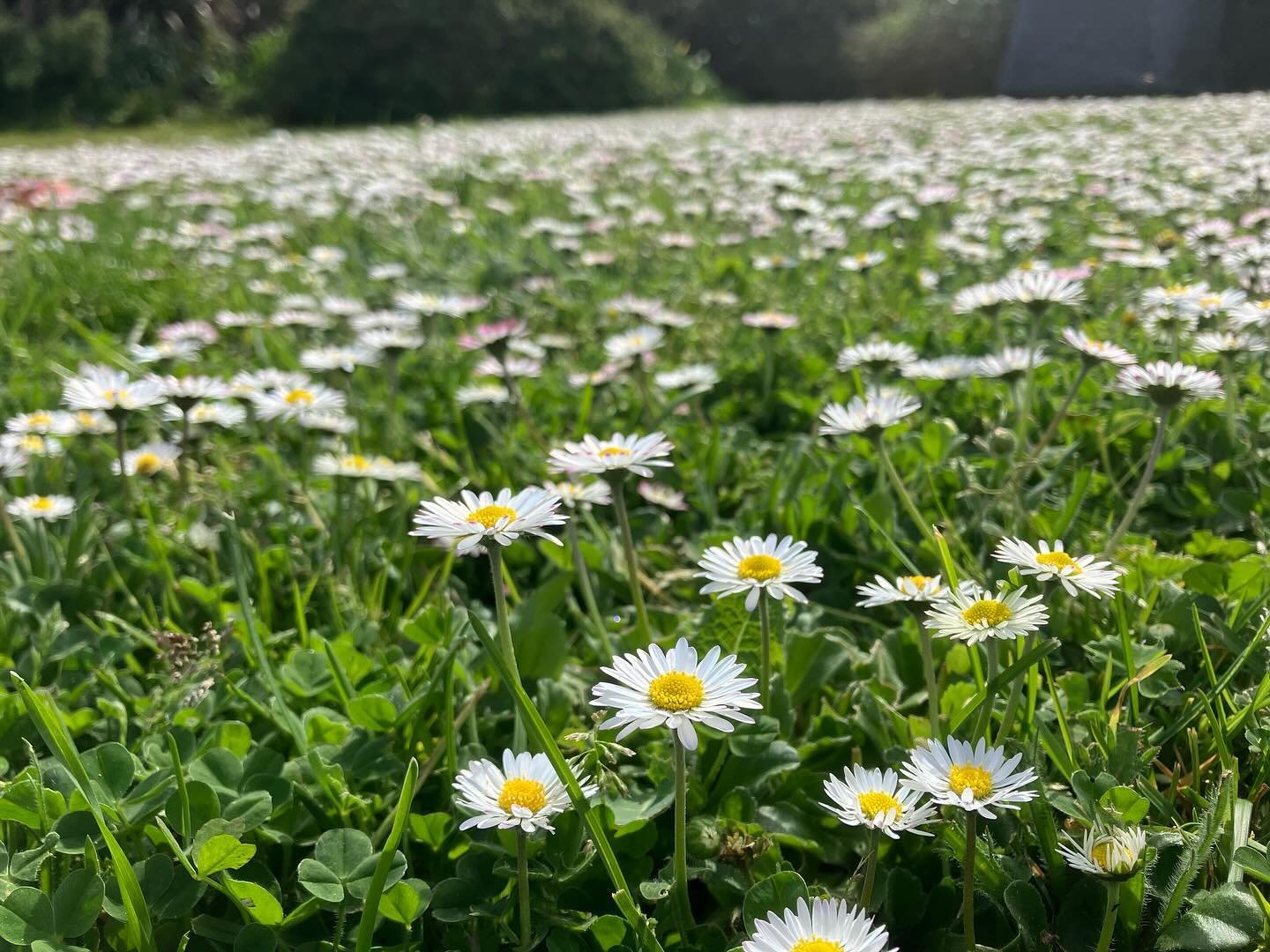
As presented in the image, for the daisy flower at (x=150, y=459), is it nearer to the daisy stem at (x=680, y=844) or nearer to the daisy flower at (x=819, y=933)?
the daisy stem at (x=680, y=844)

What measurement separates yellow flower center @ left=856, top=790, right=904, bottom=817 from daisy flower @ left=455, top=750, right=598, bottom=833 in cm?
22

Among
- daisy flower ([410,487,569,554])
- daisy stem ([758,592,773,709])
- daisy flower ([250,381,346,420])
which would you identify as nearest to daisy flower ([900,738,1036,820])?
daisy stem ([758,592,773,709])

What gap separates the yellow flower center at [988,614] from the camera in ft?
2.83

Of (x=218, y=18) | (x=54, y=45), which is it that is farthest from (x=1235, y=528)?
(x=218, y=18)

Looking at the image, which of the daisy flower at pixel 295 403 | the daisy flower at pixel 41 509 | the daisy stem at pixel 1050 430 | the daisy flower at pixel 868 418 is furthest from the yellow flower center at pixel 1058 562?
the daisy flower at pixel 41 509

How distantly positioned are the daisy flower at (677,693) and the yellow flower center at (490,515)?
0.18 metres

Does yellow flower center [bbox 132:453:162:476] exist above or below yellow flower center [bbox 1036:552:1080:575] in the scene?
below

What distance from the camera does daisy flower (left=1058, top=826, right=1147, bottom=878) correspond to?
690 millimetres

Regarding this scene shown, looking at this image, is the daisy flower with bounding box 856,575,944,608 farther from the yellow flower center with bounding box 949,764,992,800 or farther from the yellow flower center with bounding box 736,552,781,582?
the yellow flower center with bounding box 949,764,992,800

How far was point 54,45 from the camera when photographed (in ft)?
60.0

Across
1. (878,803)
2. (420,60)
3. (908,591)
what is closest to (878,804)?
(878,803)

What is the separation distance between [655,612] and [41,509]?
105 cm

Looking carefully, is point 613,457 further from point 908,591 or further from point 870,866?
point 870,866

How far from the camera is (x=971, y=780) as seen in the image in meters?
0.77
